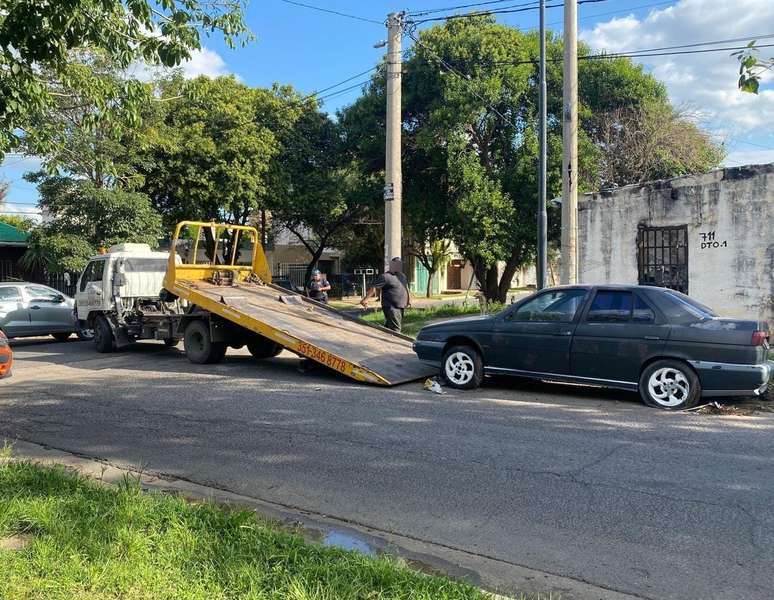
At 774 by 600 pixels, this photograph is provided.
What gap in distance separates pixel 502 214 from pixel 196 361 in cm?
1209

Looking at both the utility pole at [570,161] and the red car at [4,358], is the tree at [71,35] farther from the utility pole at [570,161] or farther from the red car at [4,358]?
the utility pole at [570,161]

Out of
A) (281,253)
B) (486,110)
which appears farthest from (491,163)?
(281,253)

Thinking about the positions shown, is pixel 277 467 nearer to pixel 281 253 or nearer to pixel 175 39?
pixel 175 39

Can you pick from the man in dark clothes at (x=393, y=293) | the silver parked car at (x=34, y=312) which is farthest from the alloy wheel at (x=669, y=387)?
the silver parked car at (x=34, y=312)

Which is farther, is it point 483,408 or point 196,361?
point 196,361

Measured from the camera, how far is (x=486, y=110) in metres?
22.0

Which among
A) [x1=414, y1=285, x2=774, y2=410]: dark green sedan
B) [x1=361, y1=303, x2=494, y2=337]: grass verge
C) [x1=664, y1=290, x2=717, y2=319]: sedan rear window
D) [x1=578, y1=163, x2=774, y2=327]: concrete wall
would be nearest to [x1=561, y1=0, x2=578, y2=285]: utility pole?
[x1=578, y1=163, x2=774, y2=327]: concrete wall

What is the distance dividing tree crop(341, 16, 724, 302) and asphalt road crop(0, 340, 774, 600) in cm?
1211

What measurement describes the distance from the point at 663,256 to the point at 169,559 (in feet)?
43.9

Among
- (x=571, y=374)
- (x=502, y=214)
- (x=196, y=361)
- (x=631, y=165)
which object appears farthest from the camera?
(x=631, y=165)

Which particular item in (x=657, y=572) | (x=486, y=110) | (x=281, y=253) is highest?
(x=486, y=110)

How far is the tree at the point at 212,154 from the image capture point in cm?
2444

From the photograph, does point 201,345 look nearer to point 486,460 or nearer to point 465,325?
point 465,325

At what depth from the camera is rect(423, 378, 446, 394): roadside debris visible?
962 centimetres
